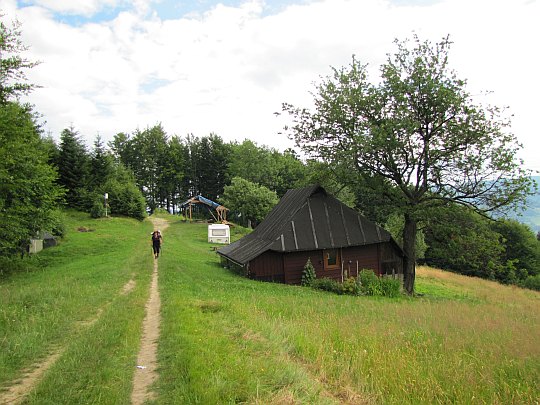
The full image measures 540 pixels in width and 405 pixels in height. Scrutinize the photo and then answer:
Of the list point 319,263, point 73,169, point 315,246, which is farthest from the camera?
point 73,169

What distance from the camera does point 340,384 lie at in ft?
20.0

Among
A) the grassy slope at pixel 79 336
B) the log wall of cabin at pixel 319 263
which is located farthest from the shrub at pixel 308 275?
the grassy slope at pixel 79 336

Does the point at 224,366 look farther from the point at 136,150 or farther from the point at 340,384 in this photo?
the point at 136,150

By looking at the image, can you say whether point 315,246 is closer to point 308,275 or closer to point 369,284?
point 308,275

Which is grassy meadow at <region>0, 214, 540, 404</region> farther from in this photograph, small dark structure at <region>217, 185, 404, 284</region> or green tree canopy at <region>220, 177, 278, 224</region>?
green tree canopy at <region>220, 177, 278, 224</region>

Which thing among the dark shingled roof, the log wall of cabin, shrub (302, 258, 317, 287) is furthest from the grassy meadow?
the dark shingled roof

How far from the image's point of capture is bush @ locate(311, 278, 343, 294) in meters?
21.5

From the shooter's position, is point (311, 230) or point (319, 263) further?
point (311, 230)

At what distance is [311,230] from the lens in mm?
24453

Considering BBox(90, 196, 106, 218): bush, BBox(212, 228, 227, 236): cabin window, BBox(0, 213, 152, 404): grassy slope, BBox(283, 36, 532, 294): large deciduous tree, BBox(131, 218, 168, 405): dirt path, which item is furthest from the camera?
BBox(90, 196, 106, 218): bush

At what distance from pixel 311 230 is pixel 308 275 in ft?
9.30

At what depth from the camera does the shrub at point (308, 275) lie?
2326 cm

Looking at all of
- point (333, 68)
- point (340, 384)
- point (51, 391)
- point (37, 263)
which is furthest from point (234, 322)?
point (37, 263)

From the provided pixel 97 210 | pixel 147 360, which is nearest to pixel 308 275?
pixel 147 360
